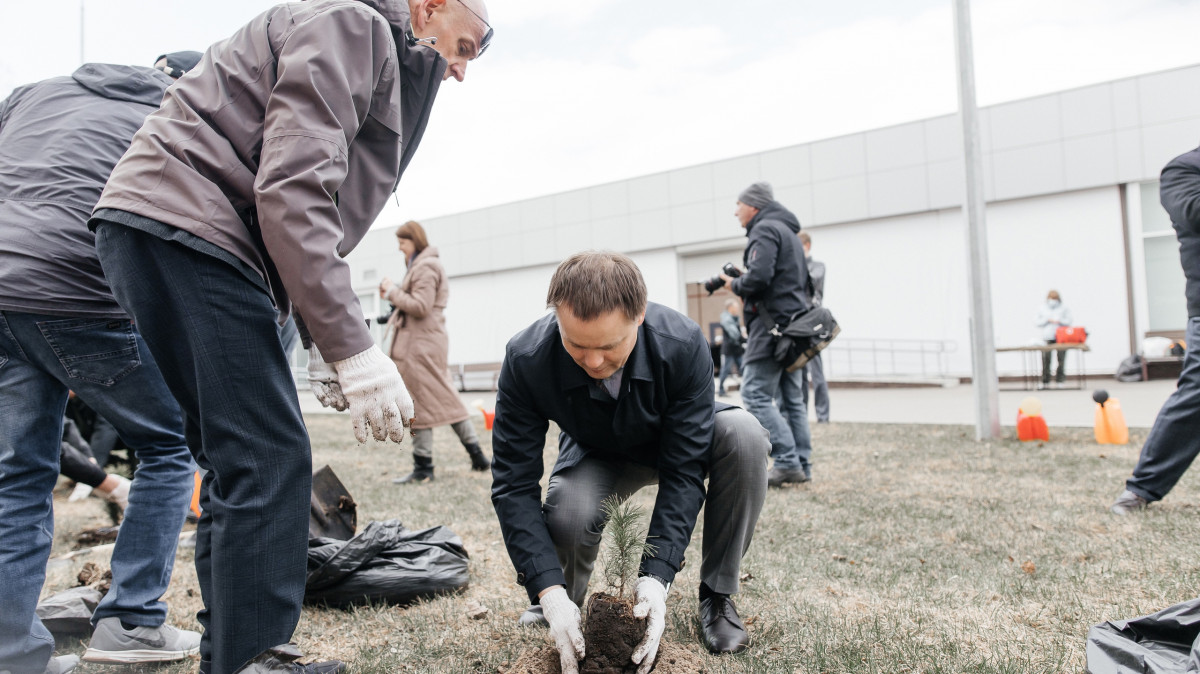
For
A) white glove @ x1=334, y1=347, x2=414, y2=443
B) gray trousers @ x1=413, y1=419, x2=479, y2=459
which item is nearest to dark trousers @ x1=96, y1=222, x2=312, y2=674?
white glove @ x1=334, y1=347, x2=414, y2=443

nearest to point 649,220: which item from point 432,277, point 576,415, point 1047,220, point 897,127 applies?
point 897,127

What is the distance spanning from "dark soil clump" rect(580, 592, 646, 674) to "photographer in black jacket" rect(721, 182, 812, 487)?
121 inches

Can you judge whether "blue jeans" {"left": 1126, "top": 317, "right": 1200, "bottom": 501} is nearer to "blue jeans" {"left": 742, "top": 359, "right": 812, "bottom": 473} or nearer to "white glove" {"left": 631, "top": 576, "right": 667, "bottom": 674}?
"blue jeans" {"left": 742, "top": 359, "right": 812, "bottom": 473}

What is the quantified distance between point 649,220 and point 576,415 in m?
20.9

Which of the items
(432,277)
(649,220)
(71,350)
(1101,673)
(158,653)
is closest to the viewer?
(1101,673)

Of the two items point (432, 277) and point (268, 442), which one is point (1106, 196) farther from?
point (268, 442)

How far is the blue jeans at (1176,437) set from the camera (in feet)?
11.3

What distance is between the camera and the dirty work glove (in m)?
1.60

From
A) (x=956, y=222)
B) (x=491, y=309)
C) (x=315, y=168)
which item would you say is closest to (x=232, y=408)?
(x=315, y=168)

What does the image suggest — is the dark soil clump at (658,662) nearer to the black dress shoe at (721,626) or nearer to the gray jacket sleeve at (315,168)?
the black dress shoe at (721,626)

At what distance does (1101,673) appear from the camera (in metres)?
1.74

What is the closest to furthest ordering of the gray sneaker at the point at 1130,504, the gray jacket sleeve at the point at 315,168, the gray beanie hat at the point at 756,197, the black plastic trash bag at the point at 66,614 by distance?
1. the gray jacket sleeve at the point at 315,168
2. the black plastic trash bag at the point at 66,614
3. the gray sneaker at the point at 1130,504
4. the gray beanie hat at the point at 756,197

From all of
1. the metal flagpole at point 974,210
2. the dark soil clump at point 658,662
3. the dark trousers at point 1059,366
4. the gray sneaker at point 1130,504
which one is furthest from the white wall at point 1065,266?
the dark soil clump at point 658,662

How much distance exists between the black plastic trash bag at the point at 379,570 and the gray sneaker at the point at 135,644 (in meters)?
0.48
